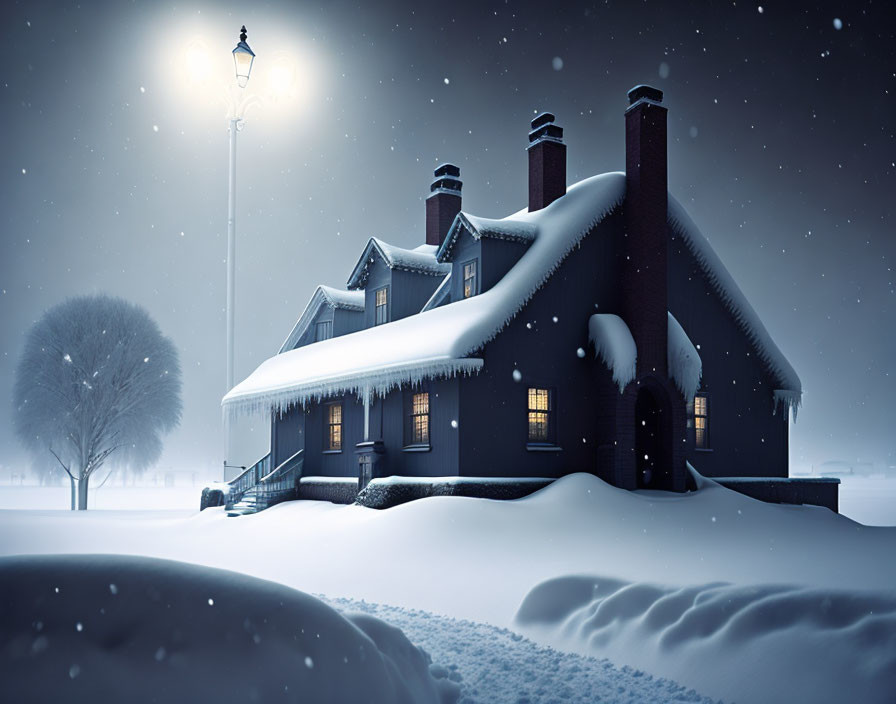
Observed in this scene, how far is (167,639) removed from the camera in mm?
4344

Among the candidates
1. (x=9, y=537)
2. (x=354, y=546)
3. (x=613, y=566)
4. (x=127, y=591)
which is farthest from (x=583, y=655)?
(x=9, y=537)

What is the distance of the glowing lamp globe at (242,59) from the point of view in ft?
81.2

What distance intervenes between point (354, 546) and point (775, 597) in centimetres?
897

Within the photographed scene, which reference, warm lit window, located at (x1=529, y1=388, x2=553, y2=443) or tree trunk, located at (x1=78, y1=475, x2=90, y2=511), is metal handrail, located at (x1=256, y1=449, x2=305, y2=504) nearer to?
warm lit window, located at (x1=529, y1=388, x2=553, y2=443)

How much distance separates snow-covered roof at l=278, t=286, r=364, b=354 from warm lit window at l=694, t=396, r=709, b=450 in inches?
452

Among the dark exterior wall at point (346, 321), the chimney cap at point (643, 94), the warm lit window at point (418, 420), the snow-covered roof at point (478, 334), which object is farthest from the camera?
the dark exterior wall at point (346, 321)

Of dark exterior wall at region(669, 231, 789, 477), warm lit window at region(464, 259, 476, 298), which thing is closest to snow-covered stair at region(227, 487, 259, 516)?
warm lit window at region(464, 259, 476, 298)

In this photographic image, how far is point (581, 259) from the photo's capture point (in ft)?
68.3

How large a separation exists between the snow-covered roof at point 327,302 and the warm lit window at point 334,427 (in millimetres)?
4098

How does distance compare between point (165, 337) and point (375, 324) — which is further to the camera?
point (165, 337)

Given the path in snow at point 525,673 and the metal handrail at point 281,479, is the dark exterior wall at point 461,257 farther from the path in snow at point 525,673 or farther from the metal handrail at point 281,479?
the path in snow at point 525,673

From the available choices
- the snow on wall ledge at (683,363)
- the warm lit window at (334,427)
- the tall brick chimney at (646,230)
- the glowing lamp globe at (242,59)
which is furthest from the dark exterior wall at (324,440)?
the glowing lamp globe at (242,59)

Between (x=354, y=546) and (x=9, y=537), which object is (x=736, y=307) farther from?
(x=9, y=537)

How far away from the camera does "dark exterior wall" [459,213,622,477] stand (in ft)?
63.0
